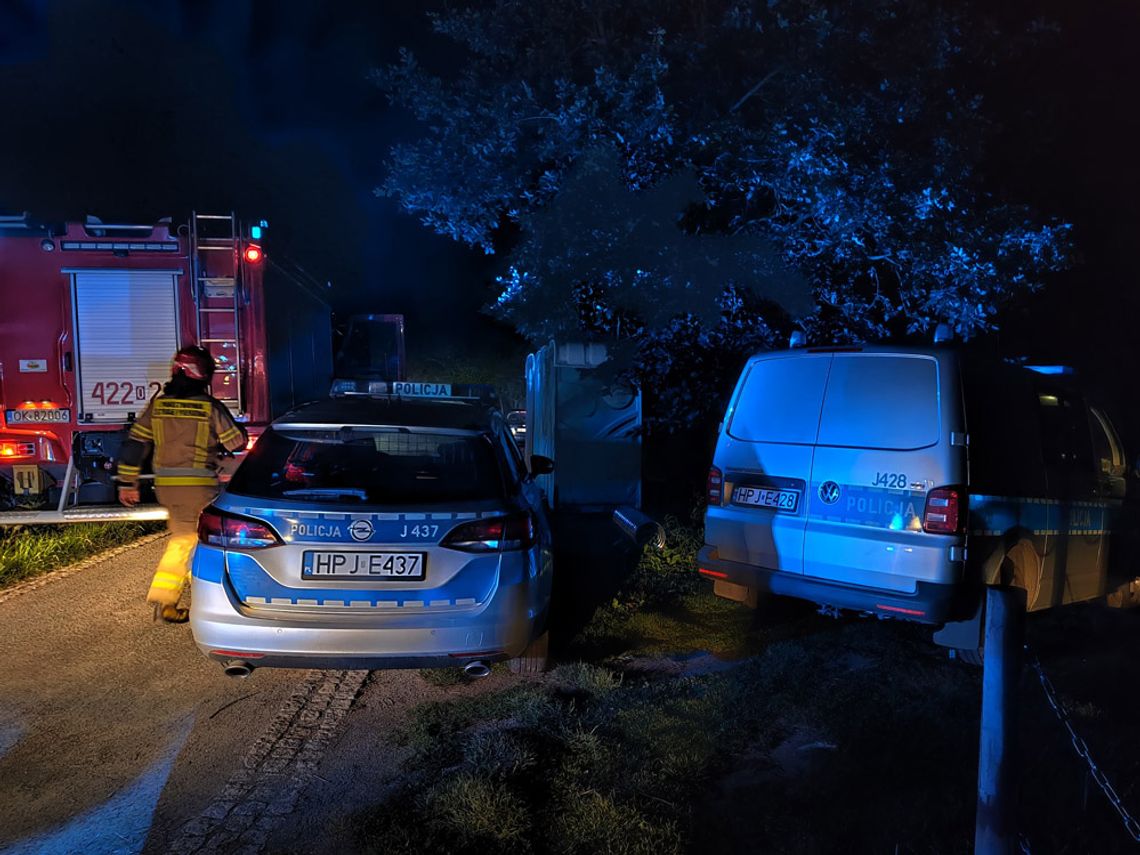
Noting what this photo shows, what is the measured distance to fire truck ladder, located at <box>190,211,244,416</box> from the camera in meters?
7.88

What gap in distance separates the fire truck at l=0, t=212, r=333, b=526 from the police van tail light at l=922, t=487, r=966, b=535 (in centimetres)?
638

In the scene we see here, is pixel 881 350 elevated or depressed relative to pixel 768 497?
elevated

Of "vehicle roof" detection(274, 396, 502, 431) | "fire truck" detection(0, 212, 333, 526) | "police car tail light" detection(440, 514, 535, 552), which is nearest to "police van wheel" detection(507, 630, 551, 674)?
"police car tail light" detection(440, 514, 535, 552)

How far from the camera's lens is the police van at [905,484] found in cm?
448

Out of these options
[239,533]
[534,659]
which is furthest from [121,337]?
[534,659]

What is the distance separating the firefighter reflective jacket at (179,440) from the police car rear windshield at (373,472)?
45.8 inches

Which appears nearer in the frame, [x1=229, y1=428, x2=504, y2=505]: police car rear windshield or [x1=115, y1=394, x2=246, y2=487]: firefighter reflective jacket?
[x1=229, y1=428, x2=504, y2=505]: police car rear windshield

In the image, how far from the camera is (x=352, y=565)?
3734 millimetres

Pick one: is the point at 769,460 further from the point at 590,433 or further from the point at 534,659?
the point at 590,433

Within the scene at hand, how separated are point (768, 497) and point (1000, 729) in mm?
2802

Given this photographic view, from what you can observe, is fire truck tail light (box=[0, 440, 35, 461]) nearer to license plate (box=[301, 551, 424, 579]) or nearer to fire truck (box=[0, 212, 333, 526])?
fire truck (box=[0, 212, 333, 526])

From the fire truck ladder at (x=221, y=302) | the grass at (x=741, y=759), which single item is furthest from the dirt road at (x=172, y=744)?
the fire truck ladder at (x=221, y=302)

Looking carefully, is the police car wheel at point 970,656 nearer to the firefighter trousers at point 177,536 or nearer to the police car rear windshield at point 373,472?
the police car rear windshield at point 373,472

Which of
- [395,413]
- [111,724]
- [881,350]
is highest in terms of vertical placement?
[881,350]
